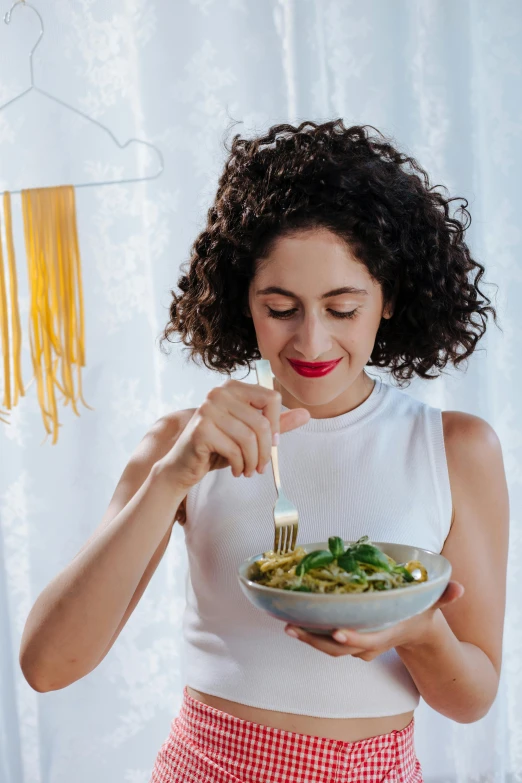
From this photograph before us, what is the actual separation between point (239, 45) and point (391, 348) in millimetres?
1076

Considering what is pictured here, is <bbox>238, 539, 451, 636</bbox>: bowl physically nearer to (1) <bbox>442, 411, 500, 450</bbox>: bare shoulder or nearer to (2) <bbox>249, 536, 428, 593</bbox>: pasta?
(2) <bbox>249, 536, 428, 593</bbox>: pasta

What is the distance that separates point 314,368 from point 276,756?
1.80 feet

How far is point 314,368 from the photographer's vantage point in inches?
50.3

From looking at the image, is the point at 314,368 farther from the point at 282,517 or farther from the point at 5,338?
the point at 5,338

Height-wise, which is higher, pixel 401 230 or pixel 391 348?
pixel 401 230

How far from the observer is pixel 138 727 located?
7.86 feet

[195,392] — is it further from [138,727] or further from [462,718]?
[462,718]

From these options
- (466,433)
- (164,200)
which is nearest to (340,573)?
(466,433)

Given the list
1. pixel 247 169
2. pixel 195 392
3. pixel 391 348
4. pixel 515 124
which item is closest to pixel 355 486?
pixel 391 348

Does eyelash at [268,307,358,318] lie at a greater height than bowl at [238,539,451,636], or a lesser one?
greater

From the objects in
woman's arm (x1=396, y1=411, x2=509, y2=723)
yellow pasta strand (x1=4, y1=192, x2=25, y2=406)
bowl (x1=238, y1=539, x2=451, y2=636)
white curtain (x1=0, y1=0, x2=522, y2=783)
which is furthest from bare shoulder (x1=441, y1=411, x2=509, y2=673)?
yellow pasta strand (x1=4, y1=192, x2=25, y2=406)

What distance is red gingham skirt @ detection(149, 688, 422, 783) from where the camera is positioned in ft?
3.99

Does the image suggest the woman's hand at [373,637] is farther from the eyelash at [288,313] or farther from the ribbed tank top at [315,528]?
the eyelash at [288,313]

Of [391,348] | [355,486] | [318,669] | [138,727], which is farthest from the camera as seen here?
[138,727]
